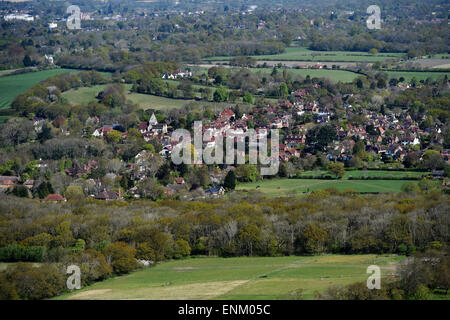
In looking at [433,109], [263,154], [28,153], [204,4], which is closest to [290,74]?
[433,109]

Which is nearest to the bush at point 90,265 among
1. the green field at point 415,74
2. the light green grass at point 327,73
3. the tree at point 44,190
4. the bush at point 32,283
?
the bush at point 32,283

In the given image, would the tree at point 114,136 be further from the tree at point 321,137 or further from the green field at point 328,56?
the green field at point 328,56

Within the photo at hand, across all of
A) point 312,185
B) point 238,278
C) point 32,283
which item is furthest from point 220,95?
point 32,283

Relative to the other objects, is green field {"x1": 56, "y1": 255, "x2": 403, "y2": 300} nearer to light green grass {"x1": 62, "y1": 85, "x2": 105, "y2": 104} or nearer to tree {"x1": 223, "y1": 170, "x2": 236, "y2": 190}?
tree {"x1": 223, "y1": 170, "x2": 236, "y2": 190}

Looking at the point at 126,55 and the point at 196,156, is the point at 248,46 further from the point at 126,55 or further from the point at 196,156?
the point at 196,156

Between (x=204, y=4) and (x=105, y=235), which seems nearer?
(x=105, y=235)

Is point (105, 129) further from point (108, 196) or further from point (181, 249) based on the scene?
point (181, 249)
